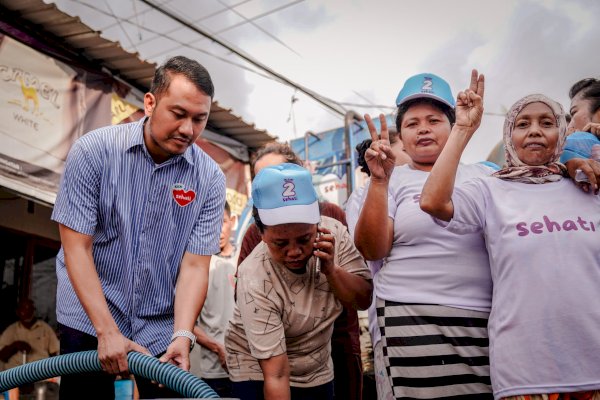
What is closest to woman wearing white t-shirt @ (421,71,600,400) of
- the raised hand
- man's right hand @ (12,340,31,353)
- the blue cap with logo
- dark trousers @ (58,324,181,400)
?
the raised hand

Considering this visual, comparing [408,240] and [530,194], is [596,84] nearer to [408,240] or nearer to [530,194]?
[530,194]

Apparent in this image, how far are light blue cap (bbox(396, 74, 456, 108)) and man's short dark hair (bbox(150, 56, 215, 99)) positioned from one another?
2.82 ft

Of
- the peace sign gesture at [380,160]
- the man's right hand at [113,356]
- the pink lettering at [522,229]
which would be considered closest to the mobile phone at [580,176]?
the pink lettering at [522,229]

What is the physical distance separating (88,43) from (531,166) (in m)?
4.87

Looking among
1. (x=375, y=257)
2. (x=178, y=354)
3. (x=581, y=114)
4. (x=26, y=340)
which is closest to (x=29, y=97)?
(x=26, y=340)

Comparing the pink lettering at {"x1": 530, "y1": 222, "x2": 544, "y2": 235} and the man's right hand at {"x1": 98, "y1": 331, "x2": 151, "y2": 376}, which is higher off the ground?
the pink lettering at {"x1": 530, "y1": 222, "x2": 544, "y2": 235}

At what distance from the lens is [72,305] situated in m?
2.25

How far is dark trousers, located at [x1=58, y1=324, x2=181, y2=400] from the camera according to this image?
7.11 feet

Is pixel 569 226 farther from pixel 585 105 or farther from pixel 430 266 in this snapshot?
pixel 585 105

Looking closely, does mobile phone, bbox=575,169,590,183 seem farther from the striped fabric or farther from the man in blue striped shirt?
the man in blue striped shirt

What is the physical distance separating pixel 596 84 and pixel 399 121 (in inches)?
49.2

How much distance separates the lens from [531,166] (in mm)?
2094

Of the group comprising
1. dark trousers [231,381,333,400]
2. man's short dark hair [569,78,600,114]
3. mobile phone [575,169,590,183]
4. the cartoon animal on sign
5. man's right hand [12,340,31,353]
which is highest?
the cartoon animal on sign

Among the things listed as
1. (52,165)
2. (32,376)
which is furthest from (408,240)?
(52,165)
